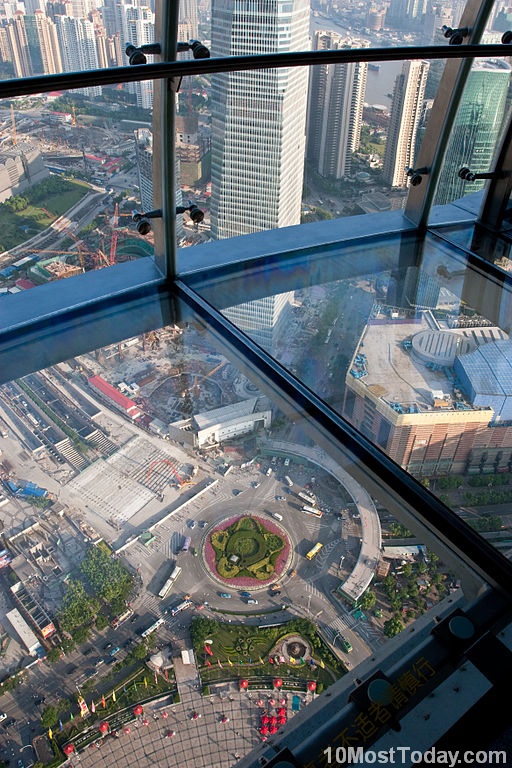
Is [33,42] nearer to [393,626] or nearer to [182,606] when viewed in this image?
[182,606]

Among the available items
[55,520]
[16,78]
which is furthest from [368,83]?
[55,520]

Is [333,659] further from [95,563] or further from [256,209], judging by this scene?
[256,209]

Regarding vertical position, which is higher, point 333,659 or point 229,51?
point 229,51

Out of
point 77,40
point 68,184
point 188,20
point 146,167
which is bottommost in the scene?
point 68,184

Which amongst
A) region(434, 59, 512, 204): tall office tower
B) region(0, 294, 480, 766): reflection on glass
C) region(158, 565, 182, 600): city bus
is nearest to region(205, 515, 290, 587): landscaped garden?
region(0, 294, 480, 766): reflection on glass

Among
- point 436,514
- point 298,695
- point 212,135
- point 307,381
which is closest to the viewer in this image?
point 298,695

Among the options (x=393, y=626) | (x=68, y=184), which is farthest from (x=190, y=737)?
(x=68, y=184)
